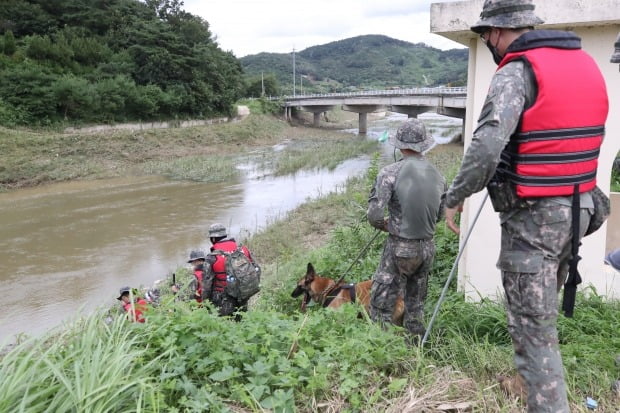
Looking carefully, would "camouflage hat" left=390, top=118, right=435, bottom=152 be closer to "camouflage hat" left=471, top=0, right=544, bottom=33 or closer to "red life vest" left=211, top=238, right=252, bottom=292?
"camouflage hat" left=471, top=0, right=544, bottom=33

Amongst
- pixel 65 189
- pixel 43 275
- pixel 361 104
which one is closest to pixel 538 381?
pixel 43 275

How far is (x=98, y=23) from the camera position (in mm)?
40531

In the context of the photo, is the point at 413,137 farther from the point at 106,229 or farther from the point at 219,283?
the point at 106,229

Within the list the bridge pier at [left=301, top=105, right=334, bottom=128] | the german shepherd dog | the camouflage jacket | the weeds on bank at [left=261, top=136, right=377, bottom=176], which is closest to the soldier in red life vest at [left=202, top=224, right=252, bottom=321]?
the german shepherd dog

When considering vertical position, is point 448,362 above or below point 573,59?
below

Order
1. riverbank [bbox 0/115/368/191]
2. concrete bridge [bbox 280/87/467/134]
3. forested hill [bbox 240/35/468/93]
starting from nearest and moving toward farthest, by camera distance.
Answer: riverbank [bbox 0/115/368/191], concrete bridge [bbox 280/87/467/134], forested hill [bbox 240/35/468/93]

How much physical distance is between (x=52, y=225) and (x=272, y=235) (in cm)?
743

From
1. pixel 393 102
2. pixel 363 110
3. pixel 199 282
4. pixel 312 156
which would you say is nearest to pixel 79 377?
pixel 199 282

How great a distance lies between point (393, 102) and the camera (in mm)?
40344

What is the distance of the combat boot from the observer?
2.59 meters

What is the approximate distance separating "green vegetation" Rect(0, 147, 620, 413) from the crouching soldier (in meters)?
2.09

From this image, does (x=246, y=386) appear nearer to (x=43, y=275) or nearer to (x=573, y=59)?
(x=573, y=59)

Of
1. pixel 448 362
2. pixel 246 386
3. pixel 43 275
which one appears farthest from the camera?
pixel 43 275

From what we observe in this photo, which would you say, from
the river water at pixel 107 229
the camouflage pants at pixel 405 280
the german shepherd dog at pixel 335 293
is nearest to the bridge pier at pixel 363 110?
the river water at pixel 107 229
